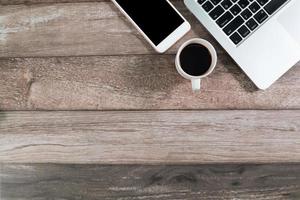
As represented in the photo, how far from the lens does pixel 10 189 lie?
76 cm

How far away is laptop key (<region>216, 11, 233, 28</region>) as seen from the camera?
0.68m

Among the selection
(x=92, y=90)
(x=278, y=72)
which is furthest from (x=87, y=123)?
(x=278, y=72)

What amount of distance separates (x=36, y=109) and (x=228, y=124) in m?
0.36

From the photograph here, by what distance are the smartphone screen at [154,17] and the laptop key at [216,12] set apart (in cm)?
5

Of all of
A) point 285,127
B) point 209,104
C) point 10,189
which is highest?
point 10,189

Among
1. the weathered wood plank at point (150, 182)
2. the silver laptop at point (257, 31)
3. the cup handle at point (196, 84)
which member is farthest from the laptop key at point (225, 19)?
the weathered wood plank at point (150, 182)

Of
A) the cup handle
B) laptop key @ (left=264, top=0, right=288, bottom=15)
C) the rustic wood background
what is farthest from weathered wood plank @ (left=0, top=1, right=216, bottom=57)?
laptop key @ (left=264, top=0, right=288, bottom=15)

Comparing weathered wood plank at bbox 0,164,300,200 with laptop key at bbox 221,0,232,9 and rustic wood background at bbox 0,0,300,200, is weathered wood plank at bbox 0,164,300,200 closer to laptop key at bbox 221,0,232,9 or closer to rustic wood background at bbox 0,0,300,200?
rustic wood background at bbox 0,0,300,200

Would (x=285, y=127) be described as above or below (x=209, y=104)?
below

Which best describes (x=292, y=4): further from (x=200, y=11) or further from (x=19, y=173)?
(x=19, y=173)

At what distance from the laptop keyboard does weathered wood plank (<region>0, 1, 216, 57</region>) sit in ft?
0.44

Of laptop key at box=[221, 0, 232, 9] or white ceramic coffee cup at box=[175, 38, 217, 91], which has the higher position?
laptop key at box=[221, 0, 232, 9]

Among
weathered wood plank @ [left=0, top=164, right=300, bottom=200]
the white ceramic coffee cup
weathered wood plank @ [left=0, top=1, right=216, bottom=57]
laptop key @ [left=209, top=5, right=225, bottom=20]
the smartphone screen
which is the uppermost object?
weathered wood plank @ [left=0, top=1, right=216, bottom=57]

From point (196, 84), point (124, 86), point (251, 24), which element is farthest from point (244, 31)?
point (124, 86)
